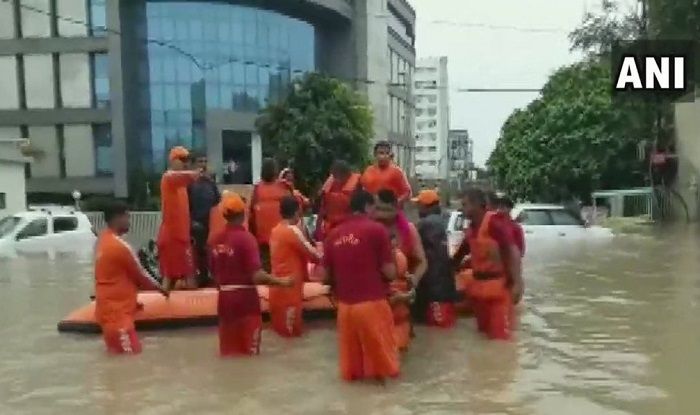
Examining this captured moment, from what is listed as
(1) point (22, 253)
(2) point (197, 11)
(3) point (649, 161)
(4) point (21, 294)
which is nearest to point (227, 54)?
Result: (2) point (197, 11)

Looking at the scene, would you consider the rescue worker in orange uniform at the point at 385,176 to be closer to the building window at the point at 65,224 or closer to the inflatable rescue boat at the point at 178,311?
the inflatable rescue boat at the point at 178,311

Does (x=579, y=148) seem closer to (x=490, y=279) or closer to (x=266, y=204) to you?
(x=266, y=204)

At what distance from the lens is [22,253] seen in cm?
2028

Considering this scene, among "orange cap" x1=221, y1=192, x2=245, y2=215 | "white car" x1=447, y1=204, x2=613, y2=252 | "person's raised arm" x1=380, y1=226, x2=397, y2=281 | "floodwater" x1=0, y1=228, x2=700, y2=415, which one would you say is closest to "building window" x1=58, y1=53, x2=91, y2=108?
"white car" x1=447, y1=204, x2=613, y2=252

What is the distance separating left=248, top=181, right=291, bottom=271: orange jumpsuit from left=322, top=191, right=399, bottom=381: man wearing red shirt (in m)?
3.59

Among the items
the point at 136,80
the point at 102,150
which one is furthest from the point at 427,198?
the point at 136,80

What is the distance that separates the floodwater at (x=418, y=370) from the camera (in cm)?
680

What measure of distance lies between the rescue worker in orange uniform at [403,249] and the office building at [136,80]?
37.4 m

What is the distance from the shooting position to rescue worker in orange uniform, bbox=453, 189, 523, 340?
28.5 ft

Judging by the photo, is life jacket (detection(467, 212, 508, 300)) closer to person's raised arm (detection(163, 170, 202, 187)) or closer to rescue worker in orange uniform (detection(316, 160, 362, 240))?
rescue worker in orange uniform (detection(316, 160, 362, 240))

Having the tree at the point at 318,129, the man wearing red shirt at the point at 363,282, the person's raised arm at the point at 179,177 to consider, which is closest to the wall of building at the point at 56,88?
the tree at the point at 318,129

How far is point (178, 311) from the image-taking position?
32.9 feet

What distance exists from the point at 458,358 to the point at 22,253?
14502 mm

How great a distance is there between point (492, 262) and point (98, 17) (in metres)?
42.3
